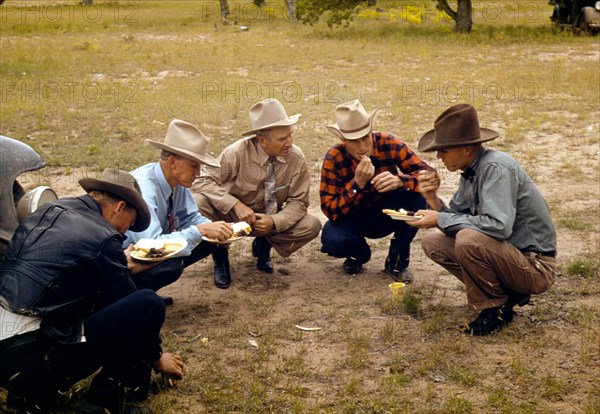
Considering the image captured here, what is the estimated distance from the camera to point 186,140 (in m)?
5.61

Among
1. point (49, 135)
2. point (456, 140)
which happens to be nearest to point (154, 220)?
point (456, 140)

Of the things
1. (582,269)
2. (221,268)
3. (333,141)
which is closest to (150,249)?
(221,268)

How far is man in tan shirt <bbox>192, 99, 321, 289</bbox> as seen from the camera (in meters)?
6.36

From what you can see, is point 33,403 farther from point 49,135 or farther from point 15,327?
point 49,135

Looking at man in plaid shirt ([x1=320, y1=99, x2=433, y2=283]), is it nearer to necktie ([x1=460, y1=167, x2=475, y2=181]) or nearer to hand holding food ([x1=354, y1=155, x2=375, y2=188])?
hand holding food ([x1=354, y1=155, x2=375, y2=188])

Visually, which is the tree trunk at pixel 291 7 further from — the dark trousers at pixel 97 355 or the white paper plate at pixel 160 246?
the dark trousers at pixel 97 355

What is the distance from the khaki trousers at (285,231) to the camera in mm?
6480

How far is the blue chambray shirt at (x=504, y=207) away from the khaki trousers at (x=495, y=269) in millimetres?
76

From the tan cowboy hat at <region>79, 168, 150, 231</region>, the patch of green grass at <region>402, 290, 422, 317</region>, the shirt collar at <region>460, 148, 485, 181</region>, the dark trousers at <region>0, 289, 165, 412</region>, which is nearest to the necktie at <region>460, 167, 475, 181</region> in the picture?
the shirt collar at <region>460, 148, 485, 181</region>

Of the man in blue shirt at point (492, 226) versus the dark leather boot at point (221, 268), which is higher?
the man in blue shirt at point (492, 226)

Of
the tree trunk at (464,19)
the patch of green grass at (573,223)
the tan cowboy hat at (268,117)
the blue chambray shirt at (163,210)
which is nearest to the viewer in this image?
the blue chambray shirt at (163,210)

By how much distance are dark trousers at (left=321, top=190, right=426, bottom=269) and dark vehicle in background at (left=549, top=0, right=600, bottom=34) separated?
17.5m

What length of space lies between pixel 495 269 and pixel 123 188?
2.50 meters

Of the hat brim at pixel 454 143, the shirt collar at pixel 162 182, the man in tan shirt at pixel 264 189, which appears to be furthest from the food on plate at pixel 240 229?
the hat brim at pixel 454 143
